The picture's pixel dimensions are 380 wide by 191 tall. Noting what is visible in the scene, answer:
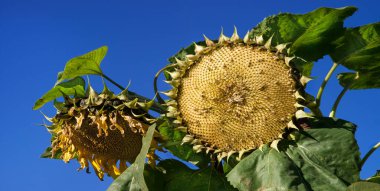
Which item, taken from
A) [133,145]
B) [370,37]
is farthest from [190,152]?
[370,37]

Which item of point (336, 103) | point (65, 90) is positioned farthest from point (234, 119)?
point (65, 90)

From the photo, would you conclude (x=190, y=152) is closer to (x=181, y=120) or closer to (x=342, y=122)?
(x=181, y=120)

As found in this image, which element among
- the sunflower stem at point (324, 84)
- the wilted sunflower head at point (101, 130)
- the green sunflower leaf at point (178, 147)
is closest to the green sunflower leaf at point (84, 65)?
the wilted sunflower head at point (101, 130)

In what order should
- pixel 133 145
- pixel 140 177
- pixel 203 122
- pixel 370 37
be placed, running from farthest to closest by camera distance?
pixel 370 37 → pixel 133 145 → pixel 203 122 → pixel 140 177

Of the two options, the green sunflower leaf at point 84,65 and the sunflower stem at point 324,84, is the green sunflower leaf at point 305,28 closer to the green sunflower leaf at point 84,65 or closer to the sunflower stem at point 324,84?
the sunflower stem at point 324,84

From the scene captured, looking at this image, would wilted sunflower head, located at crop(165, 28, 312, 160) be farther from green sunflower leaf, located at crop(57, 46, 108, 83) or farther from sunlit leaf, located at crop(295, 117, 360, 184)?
green sunflower leaf, located at crop(57, 46, 108, 83)

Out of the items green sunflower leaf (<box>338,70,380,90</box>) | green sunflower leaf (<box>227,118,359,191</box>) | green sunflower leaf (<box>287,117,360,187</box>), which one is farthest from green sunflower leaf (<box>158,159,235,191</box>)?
green sunflower leaf (<box>338,70,380,90</box>)
